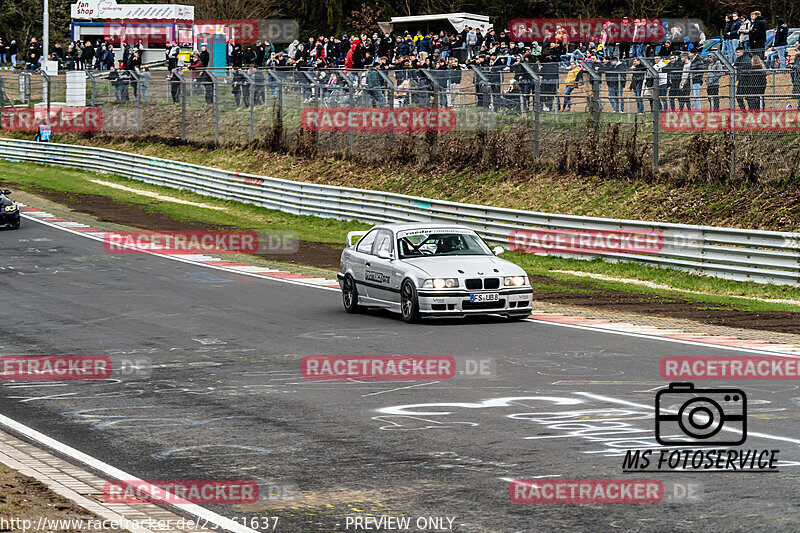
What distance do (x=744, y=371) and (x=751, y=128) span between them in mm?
13603

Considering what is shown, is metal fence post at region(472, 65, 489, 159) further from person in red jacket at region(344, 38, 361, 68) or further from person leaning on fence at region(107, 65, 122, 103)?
person leaning on fence at region(107, 65, 122, 103)

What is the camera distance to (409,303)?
51.4ft

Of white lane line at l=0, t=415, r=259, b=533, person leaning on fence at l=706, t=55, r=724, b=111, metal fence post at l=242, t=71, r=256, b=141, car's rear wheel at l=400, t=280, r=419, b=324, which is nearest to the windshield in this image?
car's rear wheel at l=400, t=280, r=419, b=324

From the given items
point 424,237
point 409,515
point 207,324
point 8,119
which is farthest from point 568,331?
point 8,119

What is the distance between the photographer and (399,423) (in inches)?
370

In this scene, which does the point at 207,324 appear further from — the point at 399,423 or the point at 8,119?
the point at 8,119

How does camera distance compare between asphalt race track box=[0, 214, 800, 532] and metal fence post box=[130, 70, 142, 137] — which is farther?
metal fence post box=[130, 70, 142, 137]

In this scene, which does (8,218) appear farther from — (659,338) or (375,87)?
(659,338)

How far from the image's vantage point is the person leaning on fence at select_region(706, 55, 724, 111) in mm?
24094

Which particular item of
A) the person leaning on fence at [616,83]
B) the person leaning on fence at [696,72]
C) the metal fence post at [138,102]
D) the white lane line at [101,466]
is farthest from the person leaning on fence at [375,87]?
the white lane line at [101,466]

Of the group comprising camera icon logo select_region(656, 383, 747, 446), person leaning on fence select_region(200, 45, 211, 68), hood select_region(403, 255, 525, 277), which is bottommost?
camera icon logo select_region(656, 383, 747, 446)

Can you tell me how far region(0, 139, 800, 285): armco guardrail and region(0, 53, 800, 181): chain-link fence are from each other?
9.16ft

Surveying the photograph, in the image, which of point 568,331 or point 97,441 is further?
point 568,331

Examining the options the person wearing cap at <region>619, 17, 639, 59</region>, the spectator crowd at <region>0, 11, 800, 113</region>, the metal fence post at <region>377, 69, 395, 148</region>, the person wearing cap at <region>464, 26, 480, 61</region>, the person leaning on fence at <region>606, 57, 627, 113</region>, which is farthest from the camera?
the person wearing cap at <region>464, 26, 480, 61</region>
